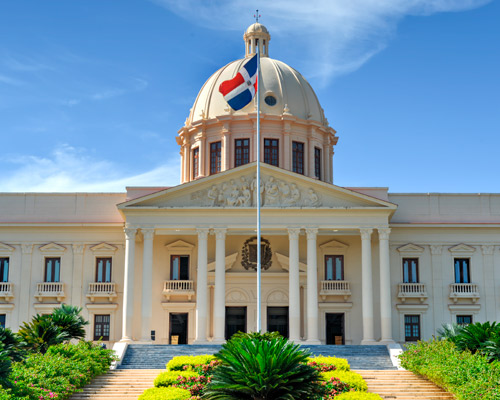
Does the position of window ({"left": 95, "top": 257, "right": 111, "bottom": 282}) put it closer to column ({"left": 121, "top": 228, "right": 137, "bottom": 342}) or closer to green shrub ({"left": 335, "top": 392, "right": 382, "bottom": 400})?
column ({"left": 121, "top": 228, "right": 137, "bottom": 342})

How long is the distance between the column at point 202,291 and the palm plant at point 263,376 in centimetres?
2099

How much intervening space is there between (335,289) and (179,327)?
32.7ft

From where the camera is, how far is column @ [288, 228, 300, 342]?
1617 inches

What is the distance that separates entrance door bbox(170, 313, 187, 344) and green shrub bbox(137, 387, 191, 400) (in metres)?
20.4

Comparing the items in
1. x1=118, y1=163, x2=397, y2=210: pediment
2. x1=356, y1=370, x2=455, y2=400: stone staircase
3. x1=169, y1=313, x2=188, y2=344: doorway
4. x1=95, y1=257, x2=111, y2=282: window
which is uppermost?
x1=118, y1=163, x2=397, y2=210: pediment

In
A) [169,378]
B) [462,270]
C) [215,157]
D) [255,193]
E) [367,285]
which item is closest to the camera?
[169,378]

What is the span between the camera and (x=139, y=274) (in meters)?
45.1

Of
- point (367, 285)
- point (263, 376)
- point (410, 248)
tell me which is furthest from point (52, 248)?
point (263, 376)

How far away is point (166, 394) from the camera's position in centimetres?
2366

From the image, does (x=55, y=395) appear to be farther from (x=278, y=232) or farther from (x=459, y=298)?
(x=459, y=298)

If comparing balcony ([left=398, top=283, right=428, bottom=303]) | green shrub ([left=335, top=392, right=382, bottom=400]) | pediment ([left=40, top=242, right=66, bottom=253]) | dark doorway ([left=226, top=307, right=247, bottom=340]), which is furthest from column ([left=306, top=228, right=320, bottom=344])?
green shrub ([left=335, top=392, right=382, bottom=400])

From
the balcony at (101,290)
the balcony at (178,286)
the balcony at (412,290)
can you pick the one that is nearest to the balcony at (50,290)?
the balcony at (101,290)

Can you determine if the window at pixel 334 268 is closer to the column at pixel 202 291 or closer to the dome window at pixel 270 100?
the column at pixel 202 291

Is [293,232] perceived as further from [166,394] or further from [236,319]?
[166,394]
